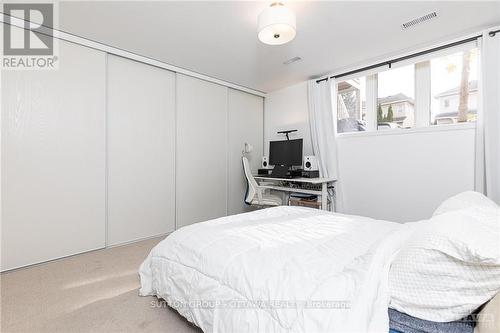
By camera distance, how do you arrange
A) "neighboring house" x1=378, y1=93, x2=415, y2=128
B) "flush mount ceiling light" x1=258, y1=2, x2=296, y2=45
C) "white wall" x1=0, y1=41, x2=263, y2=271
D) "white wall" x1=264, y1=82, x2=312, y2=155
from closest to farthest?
"flush mount ceiling light" x1=258, y1=2, x2=296, y2=45
"white wall" x1=0, y1=41, x2=263, y2=271
"neighboring house" x1=378, y1=93, x2=415, y2=128
"white wall" x1=264, y1=82, x2=312, y2=155

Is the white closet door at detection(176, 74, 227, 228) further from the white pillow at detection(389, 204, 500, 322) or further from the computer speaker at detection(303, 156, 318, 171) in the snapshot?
the white pillow at detection(389, 204, 500, 322)

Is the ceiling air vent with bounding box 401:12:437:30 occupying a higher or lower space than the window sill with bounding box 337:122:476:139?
higher

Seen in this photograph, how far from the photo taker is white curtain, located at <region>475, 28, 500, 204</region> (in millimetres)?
2381

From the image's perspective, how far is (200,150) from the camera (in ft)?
12.7

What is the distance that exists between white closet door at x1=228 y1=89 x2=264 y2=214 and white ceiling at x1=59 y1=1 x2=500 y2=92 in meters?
1.06

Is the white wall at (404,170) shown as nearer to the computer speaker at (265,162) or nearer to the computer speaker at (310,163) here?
the computer speaker at (310,163)

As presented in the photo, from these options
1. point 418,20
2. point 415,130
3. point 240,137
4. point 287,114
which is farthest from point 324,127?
point 418,20

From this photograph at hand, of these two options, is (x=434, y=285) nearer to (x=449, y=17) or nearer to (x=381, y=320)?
(x=381, y=320)

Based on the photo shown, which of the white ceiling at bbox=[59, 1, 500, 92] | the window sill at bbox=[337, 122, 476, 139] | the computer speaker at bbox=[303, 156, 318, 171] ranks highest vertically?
the white ceiling at bbox=[59, 1, 500, 92]

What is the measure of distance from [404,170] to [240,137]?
2.60m

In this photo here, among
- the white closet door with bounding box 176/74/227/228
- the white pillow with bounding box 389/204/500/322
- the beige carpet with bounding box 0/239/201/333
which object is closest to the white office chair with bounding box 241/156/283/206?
the white closet door with bounding box 176/74/227/228

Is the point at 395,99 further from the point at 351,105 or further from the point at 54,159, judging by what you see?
the point at 54,159

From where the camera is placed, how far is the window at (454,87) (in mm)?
2705

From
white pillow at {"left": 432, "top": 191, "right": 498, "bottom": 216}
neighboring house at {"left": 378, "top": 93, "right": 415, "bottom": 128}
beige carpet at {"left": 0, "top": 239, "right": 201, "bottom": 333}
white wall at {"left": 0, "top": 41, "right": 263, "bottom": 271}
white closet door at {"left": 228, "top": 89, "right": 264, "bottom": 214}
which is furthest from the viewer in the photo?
white closet door at {"left": 228, "top": 89, "right": 264, "bottom": 214}
